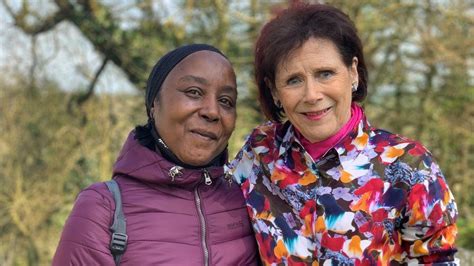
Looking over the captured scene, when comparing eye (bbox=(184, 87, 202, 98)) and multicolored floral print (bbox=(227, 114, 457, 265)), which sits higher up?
eye (bbox=(184, 87, 202, 98))

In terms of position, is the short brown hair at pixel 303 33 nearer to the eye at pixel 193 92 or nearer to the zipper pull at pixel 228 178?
the eye at pixel 193 92

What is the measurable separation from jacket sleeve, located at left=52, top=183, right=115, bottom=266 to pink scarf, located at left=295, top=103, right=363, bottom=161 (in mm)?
770

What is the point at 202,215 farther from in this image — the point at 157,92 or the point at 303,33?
the point at 303,33

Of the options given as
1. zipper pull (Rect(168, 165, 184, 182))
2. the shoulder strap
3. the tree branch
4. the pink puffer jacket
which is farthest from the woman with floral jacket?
the tree branch

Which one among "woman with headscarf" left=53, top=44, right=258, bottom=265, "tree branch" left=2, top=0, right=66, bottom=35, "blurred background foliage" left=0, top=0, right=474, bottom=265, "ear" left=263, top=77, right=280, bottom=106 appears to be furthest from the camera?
"tree branch" left=2, top=0, right=66, bottom=35

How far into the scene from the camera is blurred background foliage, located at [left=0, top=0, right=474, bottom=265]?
28.1 feet

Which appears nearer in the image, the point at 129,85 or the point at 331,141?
the point at 331,141

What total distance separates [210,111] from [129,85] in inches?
292

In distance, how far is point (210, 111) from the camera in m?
2.55

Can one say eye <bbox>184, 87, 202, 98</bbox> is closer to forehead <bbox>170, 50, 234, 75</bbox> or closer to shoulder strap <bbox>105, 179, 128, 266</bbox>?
forehead <bbox>170, 50, 234, 75</bbox>

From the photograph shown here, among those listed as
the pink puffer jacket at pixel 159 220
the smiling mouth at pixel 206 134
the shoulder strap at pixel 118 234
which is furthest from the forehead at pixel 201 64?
the shoulder strap at pixel 118 234

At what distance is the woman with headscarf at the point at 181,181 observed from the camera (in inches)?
95.1

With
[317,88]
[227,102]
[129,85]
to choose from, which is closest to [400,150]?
[317,88]

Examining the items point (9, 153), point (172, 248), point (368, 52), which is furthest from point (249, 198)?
point (9, 153)
